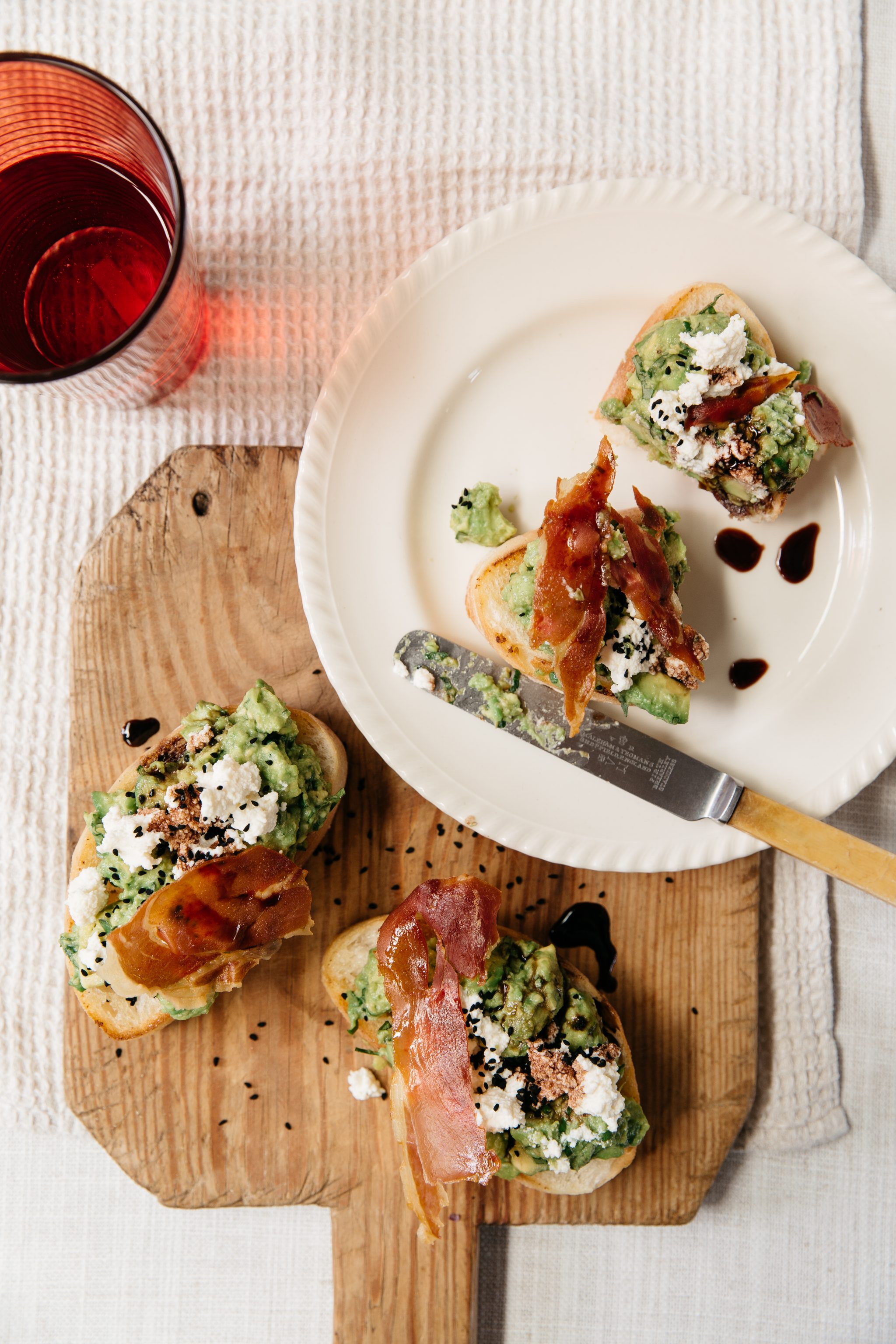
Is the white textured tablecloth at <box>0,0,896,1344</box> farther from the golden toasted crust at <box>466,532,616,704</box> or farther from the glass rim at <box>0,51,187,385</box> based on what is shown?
the golden toasted crust at <box>466,532,616,704</box>

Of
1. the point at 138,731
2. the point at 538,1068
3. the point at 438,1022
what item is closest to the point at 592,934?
the point at 538,1068

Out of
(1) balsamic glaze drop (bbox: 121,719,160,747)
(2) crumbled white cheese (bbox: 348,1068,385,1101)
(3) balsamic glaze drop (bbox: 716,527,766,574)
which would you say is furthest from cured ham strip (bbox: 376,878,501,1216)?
(3) balsamic glaze drop (bbox: 716,527,766,574)

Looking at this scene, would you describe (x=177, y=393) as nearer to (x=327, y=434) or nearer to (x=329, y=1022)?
(x=327, y=434)

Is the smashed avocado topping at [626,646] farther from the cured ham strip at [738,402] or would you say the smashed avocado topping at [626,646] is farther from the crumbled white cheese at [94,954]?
the crumbled white cheese at [94,954]

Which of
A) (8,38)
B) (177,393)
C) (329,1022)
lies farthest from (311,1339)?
(8,38)

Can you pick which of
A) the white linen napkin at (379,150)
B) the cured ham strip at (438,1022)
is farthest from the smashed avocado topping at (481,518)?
the cured ham strip at (438,1022)

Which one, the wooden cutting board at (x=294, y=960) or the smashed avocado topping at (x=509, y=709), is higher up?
the smashed avocado topping at (x=509, y=709)

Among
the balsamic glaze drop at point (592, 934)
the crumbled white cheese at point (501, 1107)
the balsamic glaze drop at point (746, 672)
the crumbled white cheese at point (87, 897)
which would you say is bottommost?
the crumbled white cheese at point (501, 1107)
